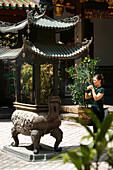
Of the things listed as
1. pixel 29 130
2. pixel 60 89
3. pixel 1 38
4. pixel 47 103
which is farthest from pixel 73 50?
pixel 60 89

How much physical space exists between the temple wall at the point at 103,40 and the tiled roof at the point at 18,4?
11.9 ft

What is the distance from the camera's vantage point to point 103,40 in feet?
52.6

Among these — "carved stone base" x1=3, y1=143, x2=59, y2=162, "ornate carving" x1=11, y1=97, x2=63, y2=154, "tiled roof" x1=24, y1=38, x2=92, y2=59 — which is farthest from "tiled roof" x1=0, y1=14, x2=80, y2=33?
"carved stone base" x1=3, y1=143, x2=59, y2=162

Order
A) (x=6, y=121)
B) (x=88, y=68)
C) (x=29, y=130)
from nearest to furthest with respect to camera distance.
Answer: (x=29, y=130) < (x=88, y=68) < (x=6, y=121)

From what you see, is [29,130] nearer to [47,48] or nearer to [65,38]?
[47,48]

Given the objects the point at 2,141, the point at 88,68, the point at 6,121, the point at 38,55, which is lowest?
the point at 6,121

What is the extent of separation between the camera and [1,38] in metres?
12.4

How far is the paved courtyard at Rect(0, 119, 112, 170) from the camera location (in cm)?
624

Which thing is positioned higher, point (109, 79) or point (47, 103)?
point (47, 103)

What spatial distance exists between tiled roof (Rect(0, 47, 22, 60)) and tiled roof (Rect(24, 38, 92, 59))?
1.20 ft

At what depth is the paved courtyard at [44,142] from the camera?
624 cm

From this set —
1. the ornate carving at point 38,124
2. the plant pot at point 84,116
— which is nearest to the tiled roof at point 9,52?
the ornate carving at point 38,124

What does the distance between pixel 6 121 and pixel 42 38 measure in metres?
5.49

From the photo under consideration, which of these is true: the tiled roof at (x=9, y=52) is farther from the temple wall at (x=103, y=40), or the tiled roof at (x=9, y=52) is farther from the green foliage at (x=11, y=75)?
the temple wall at (x=103, y=40)
